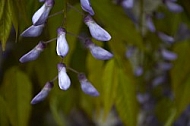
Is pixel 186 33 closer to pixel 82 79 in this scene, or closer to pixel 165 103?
pixel 165 103

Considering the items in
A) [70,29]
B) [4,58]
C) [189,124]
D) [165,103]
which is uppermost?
[70,29]

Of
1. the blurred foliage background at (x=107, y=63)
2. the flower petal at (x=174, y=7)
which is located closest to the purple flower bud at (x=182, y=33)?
the blurred foliage background at (x=107, y=63)

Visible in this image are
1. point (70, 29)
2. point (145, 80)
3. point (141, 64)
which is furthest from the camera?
point (145, 80)

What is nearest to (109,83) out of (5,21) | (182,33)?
(5,21)

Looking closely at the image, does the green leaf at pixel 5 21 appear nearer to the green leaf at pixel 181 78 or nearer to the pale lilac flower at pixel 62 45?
the pale lilac flower at pixel 62 45

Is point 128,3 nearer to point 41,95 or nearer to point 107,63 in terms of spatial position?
point 107,63

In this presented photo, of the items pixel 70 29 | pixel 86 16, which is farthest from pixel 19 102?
pixel 86 16

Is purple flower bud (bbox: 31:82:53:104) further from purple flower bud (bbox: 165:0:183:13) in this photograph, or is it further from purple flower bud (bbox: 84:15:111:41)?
purple flower bud (bbox: 165:0:183:13)
